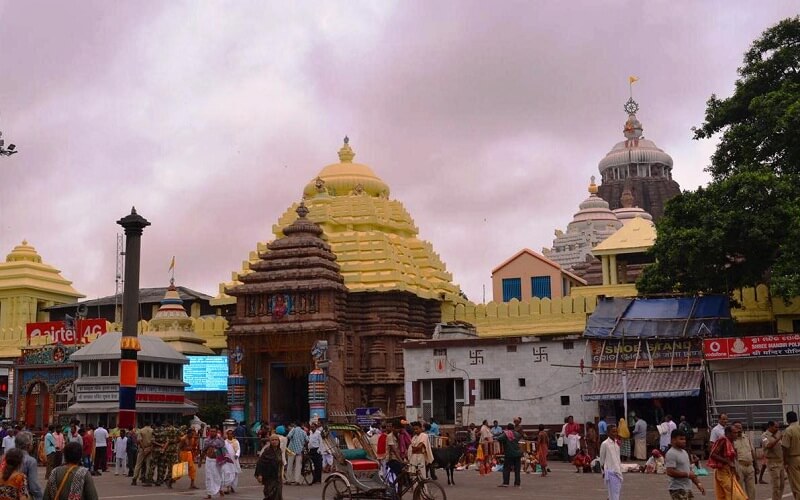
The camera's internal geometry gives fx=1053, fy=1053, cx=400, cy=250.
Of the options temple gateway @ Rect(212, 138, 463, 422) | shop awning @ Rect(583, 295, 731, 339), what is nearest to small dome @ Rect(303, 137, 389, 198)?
temple gateway @ Rect(212, 138, 463, 422)

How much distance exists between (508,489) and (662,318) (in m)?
14.4

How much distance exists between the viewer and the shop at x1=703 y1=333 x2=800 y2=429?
106 feet

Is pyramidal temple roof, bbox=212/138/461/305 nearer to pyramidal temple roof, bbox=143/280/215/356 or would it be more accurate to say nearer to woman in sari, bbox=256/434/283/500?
pyramidal temple roof, bbox=143/280/215/356

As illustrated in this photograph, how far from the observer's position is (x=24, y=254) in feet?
221

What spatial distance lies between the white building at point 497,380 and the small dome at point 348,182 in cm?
1557

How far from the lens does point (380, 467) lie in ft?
65.6

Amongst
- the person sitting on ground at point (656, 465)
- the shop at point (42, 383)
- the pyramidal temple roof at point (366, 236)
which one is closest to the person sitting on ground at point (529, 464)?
the person sitting on ground at point (656, 465)

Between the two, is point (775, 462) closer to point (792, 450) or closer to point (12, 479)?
point (792, 450)

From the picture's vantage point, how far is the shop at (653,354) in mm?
33656

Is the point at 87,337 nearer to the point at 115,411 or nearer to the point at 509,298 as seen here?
the point at 115,411

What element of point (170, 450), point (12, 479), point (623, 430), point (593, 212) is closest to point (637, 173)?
point (593, 212)

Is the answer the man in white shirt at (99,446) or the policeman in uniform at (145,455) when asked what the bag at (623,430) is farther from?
the man in white shirt at (99,446)

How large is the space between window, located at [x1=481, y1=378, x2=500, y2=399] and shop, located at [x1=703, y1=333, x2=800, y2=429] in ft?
26.6

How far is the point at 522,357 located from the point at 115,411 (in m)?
15.5
